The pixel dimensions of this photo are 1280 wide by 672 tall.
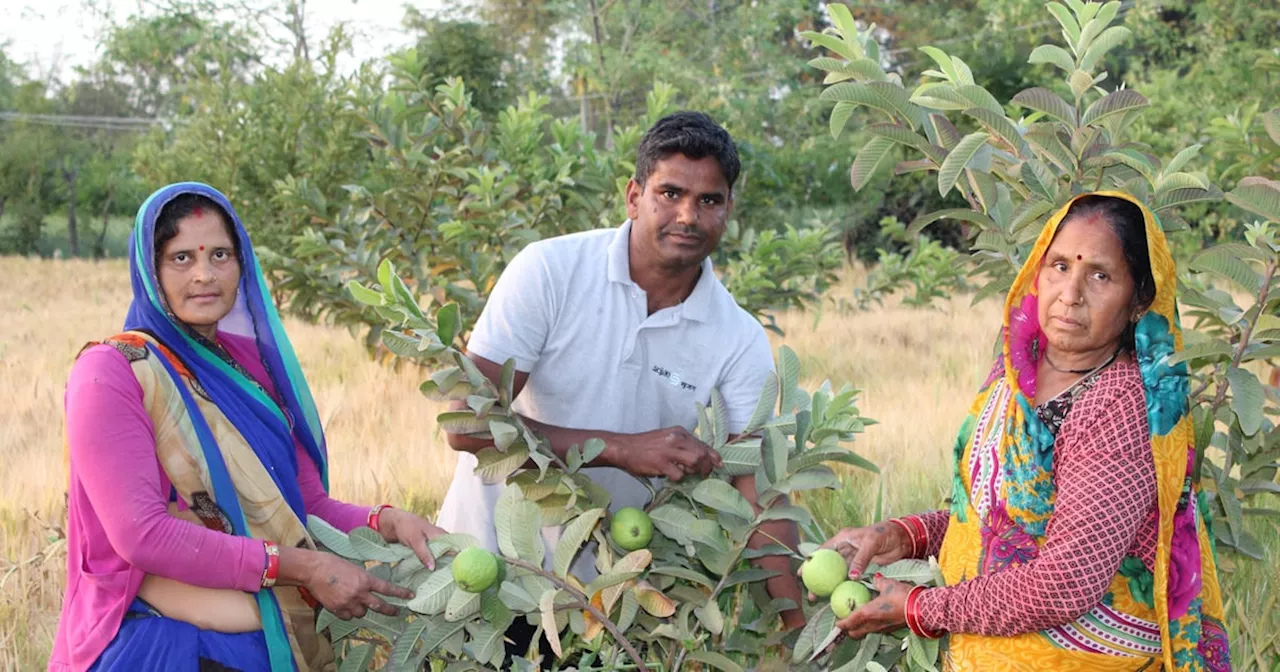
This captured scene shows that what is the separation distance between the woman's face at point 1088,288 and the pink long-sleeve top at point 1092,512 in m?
0.07

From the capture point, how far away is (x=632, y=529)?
2.25m

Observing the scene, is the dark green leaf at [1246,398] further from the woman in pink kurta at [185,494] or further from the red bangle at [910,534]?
the woman in pink kurta at [185,494]

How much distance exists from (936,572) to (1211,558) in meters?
0.43

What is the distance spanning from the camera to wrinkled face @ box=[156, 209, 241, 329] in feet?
6.77

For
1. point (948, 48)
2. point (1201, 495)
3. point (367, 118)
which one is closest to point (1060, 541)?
A: point (1201, 495)

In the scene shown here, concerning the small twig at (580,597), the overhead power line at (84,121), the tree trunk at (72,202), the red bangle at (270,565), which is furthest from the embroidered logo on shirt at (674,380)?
the tree trunk at (72,202)

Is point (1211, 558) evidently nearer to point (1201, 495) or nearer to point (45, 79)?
point (1201, 495)

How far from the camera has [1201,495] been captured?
1.94 meters

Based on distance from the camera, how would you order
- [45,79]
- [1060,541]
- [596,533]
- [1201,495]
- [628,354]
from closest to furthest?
1. [1060,541]
2. [1201,495]
3. [596,533]
4. [628,354]
5. [45,79]

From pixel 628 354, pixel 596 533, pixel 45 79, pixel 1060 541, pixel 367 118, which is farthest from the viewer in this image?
pixel 45 79

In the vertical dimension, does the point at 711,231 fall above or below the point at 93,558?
above

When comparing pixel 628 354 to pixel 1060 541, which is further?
pixel 628 354

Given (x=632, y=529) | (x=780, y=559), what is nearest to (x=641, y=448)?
(x=632, y=529)

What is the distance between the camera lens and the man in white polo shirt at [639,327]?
2396 millimetres
